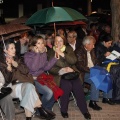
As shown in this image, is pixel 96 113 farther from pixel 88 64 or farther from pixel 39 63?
pixel 39 63

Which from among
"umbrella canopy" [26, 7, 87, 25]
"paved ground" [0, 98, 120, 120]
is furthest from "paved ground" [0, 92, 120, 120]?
"umbrella canopy" [26, 7, 87, 25]

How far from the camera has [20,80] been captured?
18.9 ft

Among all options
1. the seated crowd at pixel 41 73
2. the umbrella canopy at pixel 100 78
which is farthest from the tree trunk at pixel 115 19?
the umbrella canopy at pixel 100 78

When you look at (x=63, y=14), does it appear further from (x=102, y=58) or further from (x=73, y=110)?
(x=73, y=110)

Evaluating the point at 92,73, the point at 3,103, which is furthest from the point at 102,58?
the point at 3,103

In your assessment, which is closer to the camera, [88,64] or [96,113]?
[96,113]

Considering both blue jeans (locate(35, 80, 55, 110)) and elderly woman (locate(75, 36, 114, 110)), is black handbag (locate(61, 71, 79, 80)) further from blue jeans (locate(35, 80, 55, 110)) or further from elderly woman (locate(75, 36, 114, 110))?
elderly woman (locate(75, 36, 114, 110))

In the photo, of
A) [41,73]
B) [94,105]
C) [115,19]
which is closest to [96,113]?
[94,105]

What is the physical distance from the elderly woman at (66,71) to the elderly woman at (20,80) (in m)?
0.49

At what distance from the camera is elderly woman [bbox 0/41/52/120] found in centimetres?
544

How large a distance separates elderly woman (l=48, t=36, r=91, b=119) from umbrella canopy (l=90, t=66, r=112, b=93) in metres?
0.46

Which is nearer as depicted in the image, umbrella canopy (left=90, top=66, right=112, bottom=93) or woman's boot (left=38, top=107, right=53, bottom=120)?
woman's boot (left=38, top=107, right=53, bottom=120)

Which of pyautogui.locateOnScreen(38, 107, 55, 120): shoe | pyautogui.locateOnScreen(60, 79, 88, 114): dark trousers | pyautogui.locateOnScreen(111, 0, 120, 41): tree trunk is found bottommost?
pyautogui.locateOnScreen(38, 107, 55, 120): shoe

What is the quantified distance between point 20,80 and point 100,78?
176 cm
